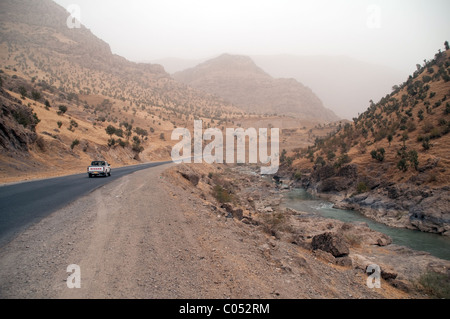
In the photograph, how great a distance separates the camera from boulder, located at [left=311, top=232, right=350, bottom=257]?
38.9 feet

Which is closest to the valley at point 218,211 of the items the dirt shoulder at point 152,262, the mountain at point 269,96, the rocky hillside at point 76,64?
the dirt shoulder at point 152,262

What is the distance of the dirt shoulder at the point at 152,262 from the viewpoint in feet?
15.9

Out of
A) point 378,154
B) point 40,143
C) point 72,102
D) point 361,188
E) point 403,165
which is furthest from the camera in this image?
point 72,102

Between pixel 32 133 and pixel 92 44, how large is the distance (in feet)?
363

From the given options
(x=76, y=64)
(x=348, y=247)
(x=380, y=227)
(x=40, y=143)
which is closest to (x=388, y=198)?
(x=380, y=227)

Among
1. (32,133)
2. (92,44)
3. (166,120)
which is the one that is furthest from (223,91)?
(32,133)

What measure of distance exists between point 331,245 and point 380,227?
13.1 m

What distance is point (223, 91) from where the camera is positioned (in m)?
186

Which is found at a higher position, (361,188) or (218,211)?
(218,211)

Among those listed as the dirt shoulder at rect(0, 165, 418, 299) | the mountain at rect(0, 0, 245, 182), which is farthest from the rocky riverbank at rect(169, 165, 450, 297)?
the mountain at rect(0, 0, 245, 182)

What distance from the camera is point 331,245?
12094mm

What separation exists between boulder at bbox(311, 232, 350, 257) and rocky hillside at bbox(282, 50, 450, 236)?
12.8 metres

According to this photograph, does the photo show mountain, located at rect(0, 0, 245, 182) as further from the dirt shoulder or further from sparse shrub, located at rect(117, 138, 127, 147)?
the dirt shoulder

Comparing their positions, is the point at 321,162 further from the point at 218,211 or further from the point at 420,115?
the point at 218,211
